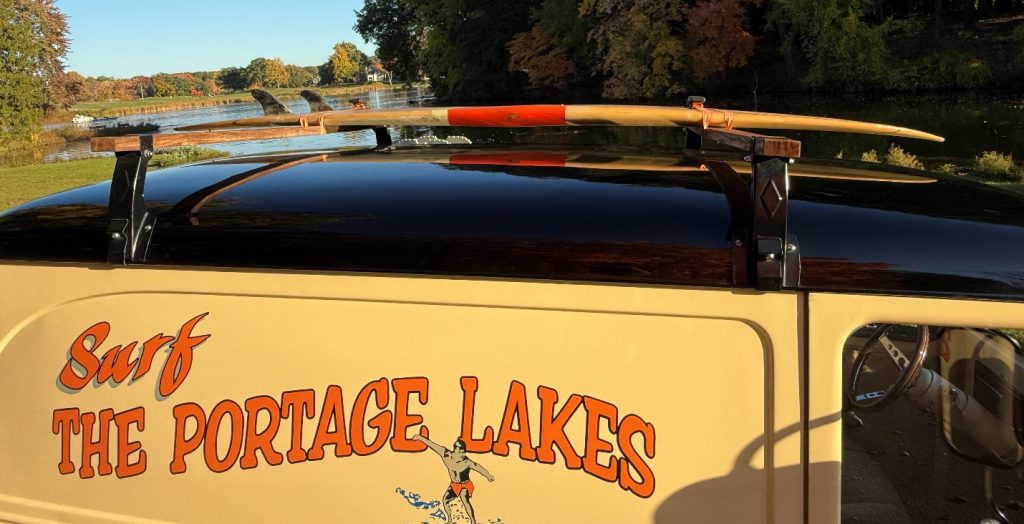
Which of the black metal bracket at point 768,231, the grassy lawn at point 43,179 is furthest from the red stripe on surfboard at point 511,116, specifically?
the grassy lawn at point 43,179

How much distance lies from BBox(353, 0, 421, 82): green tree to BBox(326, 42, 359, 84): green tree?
214ft

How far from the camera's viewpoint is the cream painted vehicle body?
1.36 metres

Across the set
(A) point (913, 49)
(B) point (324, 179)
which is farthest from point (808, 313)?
(A) point (913, 49)

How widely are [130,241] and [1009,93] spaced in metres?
40.2

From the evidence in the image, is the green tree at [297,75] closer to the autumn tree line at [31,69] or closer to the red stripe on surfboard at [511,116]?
the autumn tree line at [31,69]

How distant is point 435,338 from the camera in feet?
4.90

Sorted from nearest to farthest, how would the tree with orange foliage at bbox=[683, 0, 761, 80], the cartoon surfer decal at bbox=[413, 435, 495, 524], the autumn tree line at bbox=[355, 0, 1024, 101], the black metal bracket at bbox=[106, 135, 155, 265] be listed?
the cartoon surfer decal at bbox=[413, 435, 495, 524], the black metal bracket at bbox=[106, 135, 155, 265], the autumn tree line at bbox=[355, 0, 1024, 101], the tree with orange foliage at bbox=[683, 0, 761, 80]

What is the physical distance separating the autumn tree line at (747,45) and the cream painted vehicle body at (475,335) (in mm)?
41614

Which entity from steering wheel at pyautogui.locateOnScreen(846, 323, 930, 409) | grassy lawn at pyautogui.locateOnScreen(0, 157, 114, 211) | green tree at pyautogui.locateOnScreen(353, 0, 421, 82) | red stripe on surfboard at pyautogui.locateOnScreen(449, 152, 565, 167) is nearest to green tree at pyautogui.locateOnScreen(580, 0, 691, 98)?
green tree at pyautogui.locateOnScreen(353, 0, 421, 82)

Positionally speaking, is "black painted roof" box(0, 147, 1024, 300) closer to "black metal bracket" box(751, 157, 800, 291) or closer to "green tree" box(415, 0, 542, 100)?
"black metal bracket" box(751, 157, 800, 291)

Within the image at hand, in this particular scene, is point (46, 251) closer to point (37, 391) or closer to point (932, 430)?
point (37, 391)

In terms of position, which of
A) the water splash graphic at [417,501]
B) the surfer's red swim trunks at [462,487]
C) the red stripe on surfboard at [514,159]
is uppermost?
the red stripe on surfboard at [514,159]

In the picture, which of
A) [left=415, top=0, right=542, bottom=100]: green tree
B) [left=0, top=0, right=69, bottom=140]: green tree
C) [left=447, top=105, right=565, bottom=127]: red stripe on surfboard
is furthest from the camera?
[left=415, top=0, right=542, bottom=100]: green tree

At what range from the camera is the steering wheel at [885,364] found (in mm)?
2256
